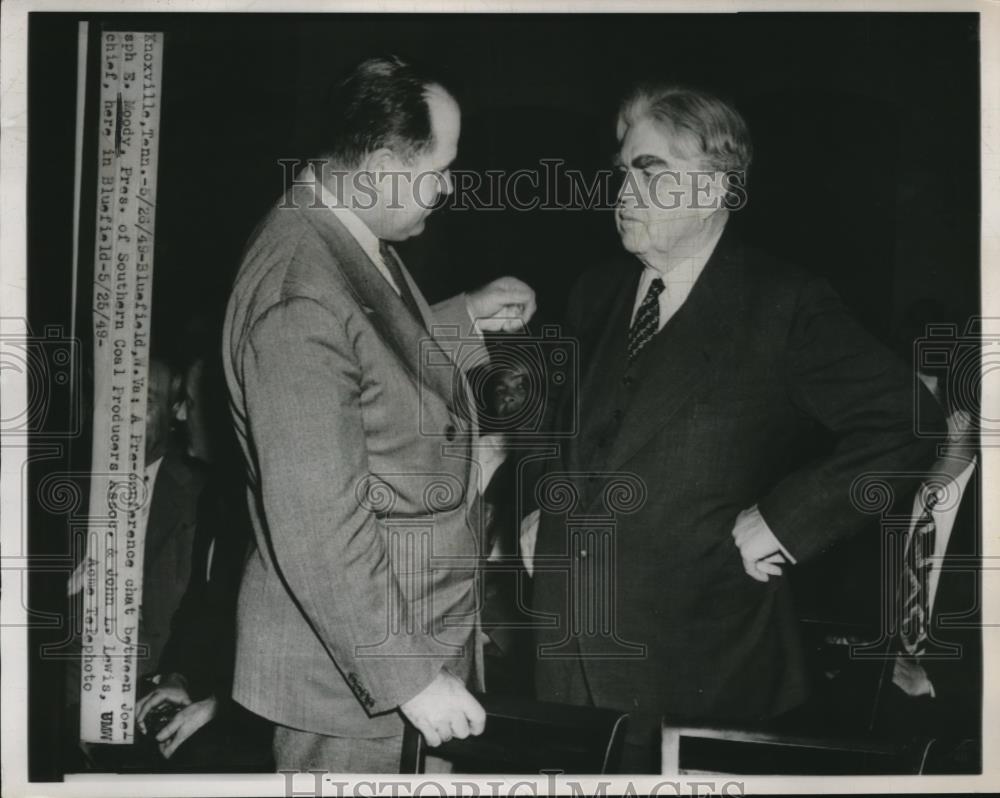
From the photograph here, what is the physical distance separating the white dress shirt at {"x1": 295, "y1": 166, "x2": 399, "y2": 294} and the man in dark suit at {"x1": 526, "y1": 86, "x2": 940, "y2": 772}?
23.3 inches

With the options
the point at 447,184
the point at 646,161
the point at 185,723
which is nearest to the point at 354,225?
the point at 447,184

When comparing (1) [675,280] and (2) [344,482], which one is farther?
(1) [675,280]

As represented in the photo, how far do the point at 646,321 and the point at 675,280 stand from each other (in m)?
0.16

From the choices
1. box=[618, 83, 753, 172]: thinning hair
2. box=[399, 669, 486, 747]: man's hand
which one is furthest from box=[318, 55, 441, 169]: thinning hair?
box=[399, 669, 486, 747]: man's hand

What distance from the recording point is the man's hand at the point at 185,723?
3.04 metres

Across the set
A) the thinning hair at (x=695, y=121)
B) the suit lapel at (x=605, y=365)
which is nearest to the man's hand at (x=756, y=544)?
the suit lapel at (x=605, y=365)

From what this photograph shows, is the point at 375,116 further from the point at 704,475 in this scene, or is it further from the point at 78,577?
the point at 78,577

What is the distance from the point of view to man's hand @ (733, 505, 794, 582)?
9.80ft

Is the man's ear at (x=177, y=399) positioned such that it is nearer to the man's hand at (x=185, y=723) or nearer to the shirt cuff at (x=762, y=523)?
the man's hand at (x=185, y=723)

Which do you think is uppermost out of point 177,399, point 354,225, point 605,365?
point 354,225

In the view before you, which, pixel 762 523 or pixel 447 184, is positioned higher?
pixel 447 184

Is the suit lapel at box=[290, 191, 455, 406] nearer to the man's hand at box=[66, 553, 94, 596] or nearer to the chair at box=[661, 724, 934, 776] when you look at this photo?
the man's hand at box=[66, 553, 94, 596]

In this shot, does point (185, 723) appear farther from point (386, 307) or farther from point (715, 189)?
point (715, 189)

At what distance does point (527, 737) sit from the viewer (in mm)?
3029
